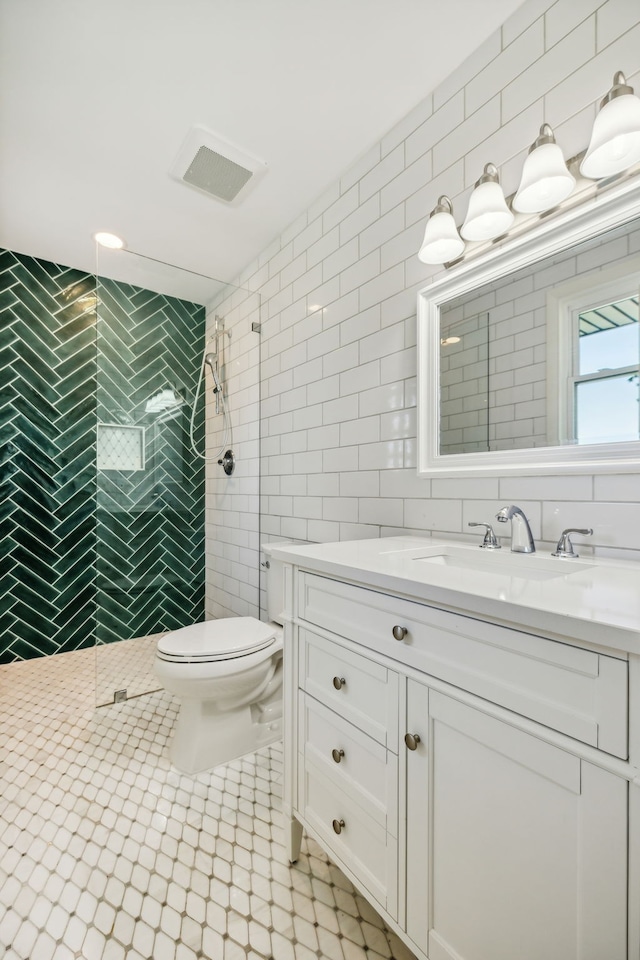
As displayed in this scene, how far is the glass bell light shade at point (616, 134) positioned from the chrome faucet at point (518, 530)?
2.68 ft

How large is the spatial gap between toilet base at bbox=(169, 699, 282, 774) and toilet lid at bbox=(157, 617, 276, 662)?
21 centimetres

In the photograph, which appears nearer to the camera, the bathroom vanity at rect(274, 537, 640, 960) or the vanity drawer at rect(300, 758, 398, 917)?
the bathroom vanity at rect(274, 537, 640, 960)

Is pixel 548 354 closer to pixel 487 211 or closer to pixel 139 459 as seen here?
pixel 487 211

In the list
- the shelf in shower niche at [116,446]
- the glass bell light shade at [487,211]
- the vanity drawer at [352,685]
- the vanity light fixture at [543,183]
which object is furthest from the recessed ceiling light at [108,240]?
the vanity drawer at [352,685]

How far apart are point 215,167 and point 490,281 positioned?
53.8 inches

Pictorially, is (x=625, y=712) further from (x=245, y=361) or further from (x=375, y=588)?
(x=245, y=361)

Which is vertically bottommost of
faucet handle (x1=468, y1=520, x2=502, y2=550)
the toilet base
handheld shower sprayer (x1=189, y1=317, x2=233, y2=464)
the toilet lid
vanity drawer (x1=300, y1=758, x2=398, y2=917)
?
the toilet base

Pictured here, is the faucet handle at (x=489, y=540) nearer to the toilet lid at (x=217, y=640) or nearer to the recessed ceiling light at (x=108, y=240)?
the toilet lid at (x=217, y=640)

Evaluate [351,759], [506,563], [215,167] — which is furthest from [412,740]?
[215,167]

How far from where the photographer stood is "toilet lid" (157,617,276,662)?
1585 mm

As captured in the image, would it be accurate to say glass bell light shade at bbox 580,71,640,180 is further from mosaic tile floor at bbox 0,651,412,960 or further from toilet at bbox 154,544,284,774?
mosaic tile floor at bbox 0,651,412,960

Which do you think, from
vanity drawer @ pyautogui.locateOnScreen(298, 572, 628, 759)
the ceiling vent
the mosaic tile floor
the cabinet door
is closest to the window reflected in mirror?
vanity drawer @ pyautogui.locateOnScreen(298, 572, 628, 759)

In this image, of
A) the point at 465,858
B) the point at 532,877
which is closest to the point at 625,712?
the point at 532,877

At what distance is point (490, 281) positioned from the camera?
1.27 m
